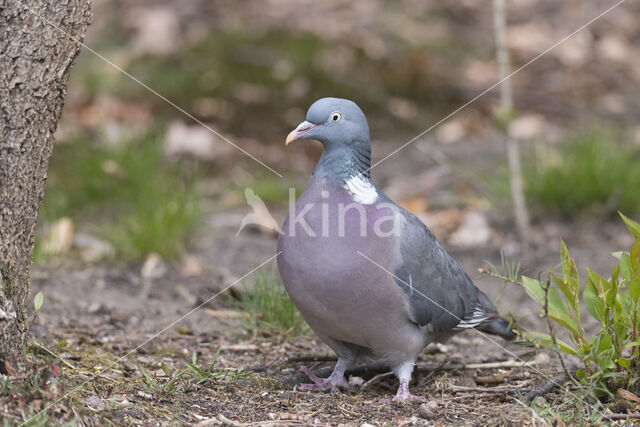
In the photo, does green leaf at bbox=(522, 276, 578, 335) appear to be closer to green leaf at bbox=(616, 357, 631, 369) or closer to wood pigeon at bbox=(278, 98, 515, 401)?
green leaf at bbox=(616, 357, 631, 369)

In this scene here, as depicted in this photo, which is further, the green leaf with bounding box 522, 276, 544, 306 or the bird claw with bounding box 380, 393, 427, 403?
the bird claw with bounding box 380, 393, 427, 403

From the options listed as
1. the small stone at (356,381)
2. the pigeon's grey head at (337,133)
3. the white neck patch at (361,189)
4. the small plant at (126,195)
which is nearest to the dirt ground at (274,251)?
the small stone at (356,381)

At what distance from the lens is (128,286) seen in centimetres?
457

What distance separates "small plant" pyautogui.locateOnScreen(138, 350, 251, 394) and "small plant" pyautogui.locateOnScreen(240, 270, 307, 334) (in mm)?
662

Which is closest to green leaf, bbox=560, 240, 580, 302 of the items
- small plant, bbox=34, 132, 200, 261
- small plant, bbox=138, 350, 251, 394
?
small plant, bbox=138, 350, 251, 394

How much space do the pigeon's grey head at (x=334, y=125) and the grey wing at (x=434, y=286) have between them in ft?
1.29

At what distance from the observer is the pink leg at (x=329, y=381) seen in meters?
3.28

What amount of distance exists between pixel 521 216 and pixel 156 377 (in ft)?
9.24

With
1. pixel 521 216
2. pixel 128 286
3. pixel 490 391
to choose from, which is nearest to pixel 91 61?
pixel 128 286

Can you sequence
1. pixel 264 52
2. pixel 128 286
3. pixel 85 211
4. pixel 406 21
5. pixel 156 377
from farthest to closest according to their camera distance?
pixel 406 21
pixel 264 52
pixel 85 211
pixel 128 286
pixel 156 377

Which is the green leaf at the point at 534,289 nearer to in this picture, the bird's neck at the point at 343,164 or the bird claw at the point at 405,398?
the bird claw at the point at 405,398

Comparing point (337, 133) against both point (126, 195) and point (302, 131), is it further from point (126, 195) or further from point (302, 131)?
point (126, 195)

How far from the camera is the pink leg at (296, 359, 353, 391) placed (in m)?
3.28

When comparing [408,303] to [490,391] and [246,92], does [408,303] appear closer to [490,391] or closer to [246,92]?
[490,391]
